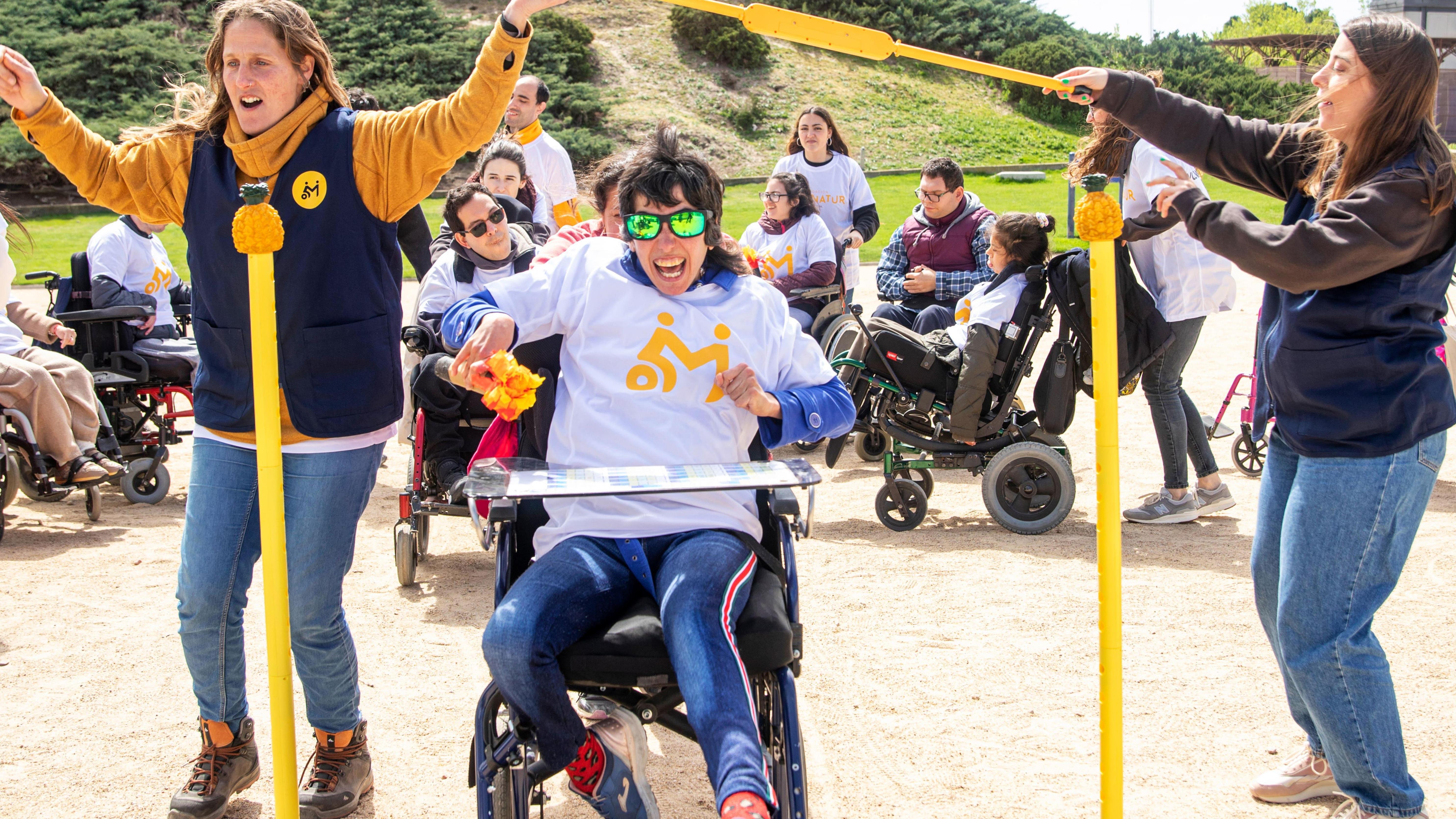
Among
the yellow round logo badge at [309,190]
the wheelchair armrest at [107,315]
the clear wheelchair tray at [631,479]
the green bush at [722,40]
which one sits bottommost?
the wheelchair armrest at [107,315]

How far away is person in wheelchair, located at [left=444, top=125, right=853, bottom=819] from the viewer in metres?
2.51

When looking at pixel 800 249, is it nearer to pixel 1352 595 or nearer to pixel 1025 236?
pixel 1025 236

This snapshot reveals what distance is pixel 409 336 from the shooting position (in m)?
5.11

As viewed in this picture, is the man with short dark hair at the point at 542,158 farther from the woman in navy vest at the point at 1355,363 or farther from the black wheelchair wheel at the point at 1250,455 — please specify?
the woman in navy vest at the point at 1355,363

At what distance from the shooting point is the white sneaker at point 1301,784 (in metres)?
3.11

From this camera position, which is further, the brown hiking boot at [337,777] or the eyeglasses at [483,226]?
the eyeglasses at [483,226]

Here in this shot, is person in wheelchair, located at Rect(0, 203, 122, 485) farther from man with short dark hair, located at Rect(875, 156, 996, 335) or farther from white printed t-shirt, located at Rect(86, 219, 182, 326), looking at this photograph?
man with short dark hair, located at Rect(875, 156, 996, 335)

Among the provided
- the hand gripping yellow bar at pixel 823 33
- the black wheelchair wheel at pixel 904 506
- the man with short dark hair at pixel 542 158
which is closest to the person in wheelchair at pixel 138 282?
the man with short dark hair at pixel 542 158

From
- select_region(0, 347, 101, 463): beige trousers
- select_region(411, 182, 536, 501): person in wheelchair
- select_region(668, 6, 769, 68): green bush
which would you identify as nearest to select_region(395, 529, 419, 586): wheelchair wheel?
select_region(411, 182, 536, 501): person in wheelchair

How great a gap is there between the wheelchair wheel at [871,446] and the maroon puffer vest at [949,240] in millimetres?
1090

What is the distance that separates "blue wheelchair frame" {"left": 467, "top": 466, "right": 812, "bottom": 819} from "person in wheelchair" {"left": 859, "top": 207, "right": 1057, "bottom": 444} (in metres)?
2.99

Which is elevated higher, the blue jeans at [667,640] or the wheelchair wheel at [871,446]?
the blue jeans at [667,640]

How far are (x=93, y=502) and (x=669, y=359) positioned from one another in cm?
450

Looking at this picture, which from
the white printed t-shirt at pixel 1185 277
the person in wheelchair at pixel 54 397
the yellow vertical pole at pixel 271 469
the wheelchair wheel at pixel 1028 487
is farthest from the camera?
the person in wheelchair at pixel 54 397
